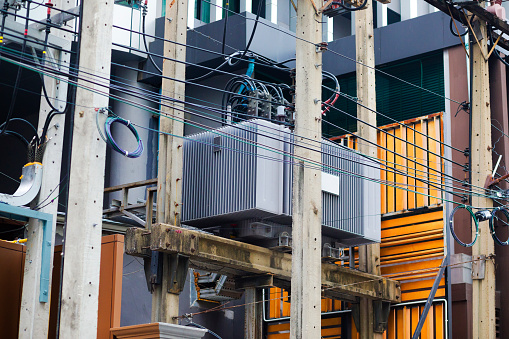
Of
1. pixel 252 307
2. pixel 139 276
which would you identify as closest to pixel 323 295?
pixel 252 307

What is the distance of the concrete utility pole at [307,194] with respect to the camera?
12492mm

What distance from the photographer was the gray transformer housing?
15.6 meters

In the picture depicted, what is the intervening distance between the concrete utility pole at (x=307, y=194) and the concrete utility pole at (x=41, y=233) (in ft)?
10.8

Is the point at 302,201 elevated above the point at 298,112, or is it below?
below

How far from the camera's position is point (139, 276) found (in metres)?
20.4

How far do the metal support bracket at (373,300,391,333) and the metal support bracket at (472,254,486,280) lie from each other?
256 cm

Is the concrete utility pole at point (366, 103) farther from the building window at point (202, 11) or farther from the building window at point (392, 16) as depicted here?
the building window at point (392, 16)

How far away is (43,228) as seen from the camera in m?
11.9

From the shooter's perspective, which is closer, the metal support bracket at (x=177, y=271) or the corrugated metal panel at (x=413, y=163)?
the metal support bracket at (x=177, y=271)

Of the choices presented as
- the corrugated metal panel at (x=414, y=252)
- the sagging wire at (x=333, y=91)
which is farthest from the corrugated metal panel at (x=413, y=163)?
the sagging wire at (x=333, y=91)

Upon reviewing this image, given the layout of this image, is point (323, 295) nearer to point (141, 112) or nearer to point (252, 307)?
point (252, 307)

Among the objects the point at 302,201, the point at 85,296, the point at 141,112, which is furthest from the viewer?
the point at 141,112

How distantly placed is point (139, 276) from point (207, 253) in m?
5.79

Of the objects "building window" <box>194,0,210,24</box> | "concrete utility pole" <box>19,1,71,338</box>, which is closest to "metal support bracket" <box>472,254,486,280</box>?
"concrete utility pole" <box>19,1,71,338</box>
